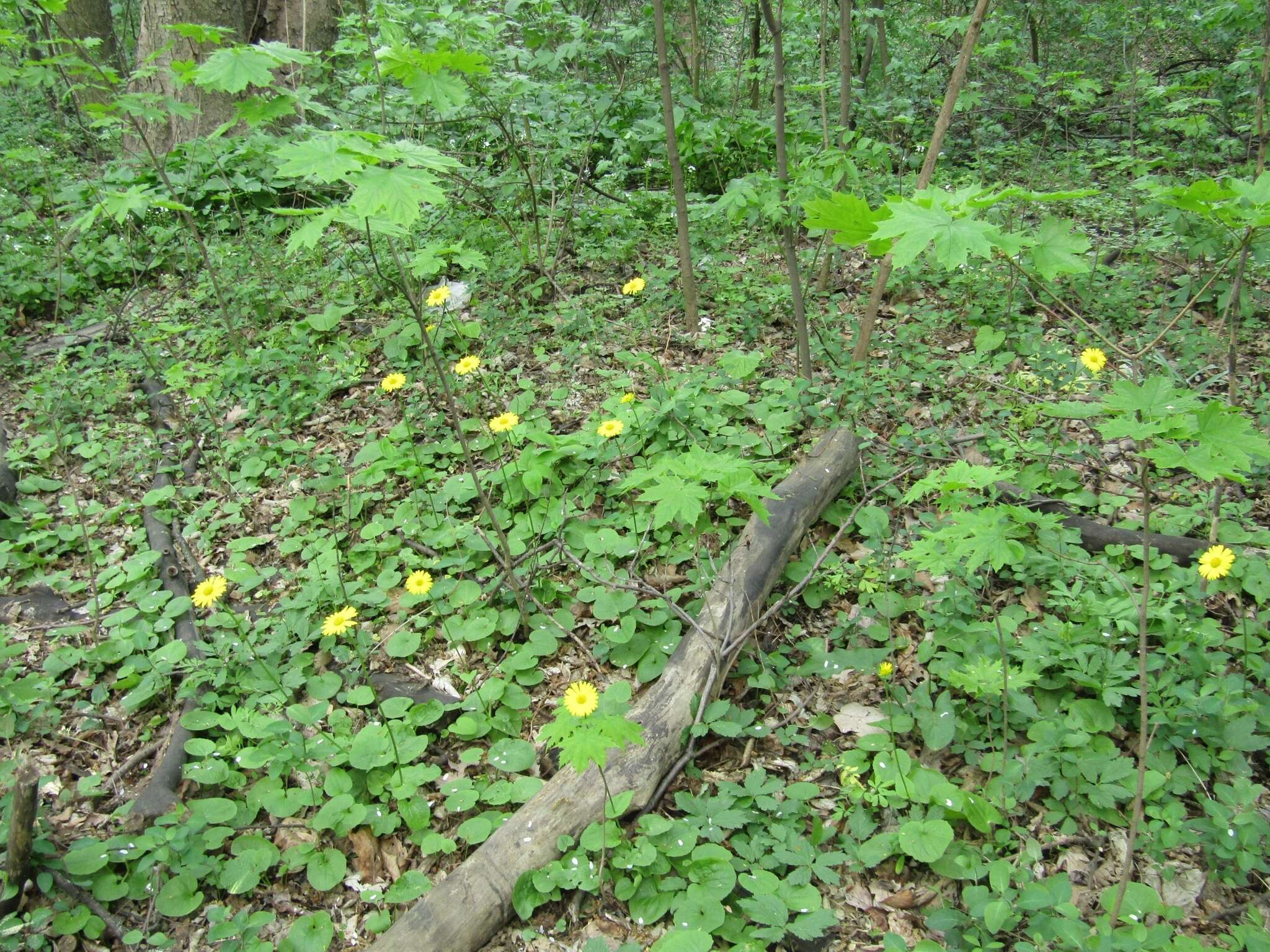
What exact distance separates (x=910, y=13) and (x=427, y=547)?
9132mm

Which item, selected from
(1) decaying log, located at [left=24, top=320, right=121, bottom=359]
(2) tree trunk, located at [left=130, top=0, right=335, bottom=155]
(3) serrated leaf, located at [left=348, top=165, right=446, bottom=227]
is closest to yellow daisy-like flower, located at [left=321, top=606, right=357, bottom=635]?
(3) serrated leaf, located at [left=348, top=165, right=446, bottom=227]

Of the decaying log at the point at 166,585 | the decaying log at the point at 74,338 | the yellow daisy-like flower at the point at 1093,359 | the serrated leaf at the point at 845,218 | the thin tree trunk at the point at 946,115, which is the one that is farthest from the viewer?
the decaying log at the point at 74,338

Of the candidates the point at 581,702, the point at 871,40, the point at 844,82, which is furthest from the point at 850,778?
the point at 871,40

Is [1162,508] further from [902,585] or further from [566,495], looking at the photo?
[566,495]

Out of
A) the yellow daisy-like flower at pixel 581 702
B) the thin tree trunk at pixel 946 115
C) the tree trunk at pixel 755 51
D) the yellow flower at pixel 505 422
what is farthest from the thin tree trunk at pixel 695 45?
the yellow daisy-like flower at pixel 581 702

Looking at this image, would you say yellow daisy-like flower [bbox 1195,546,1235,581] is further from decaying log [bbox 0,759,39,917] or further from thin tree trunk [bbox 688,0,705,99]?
thin tree trunk [bbox 688,0,705,99]

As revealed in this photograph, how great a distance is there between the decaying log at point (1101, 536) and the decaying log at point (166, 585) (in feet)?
10.4

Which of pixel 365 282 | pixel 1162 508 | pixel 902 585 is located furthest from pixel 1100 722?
pixel 365 282

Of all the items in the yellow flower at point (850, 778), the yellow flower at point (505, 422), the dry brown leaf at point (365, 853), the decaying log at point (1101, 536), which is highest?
the yellow flower at point (505, 422)

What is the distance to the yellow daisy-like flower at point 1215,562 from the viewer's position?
2.36 meters

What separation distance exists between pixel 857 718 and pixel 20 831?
257 cm

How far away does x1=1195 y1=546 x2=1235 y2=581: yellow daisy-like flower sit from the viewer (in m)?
2.36

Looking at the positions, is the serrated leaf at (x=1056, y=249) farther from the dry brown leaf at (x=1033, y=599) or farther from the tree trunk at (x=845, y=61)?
the tree trunk at (x=845, y=61)

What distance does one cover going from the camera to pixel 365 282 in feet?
17.4
